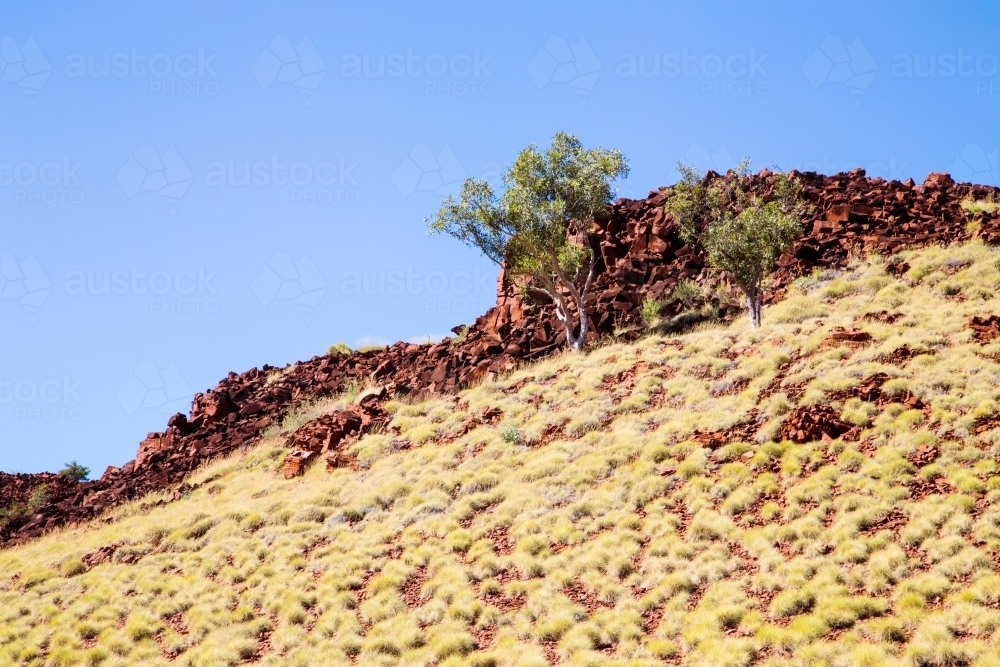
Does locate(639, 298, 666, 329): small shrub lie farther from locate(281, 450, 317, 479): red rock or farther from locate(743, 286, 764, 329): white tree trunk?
locate(281, 450, 317, 479): red rock

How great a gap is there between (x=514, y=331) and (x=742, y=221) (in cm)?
1105

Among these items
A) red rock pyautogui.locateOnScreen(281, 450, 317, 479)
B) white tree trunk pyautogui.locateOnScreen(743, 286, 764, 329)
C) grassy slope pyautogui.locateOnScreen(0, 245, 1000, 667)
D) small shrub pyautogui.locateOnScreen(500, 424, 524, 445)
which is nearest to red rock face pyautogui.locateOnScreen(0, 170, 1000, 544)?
red rock pyautogui.locateOnScreen(281, 450, 317, 479)

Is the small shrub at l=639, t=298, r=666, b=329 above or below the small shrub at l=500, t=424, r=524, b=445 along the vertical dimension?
above

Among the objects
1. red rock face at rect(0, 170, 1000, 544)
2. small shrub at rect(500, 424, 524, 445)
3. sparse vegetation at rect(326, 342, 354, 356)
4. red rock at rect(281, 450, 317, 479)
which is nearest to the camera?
small shrub at rect(500, 424, 524, 445)

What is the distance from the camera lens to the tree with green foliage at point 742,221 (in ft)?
106

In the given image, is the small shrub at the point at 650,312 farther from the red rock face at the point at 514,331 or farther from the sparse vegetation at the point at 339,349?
the sparse vegetation at the point at 339,349

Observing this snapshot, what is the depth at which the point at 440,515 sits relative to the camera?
76.6 feet

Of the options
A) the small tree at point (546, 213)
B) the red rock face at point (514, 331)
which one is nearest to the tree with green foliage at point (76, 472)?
the red rock face at point (514, 331)

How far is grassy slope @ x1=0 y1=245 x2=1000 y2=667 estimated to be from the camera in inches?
593

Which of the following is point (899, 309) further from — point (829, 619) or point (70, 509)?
point (70, 509)

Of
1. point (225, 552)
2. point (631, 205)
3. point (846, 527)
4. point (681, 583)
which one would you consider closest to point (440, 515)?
point (225, 552)

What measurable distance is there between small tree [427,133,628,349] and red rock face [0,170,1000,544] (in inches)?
86.2

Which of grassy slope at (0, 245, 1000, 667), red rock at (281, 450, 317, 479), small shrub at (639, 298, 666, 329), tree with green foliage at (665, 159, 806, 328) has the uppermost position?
tree with green foliage at (665, 159, 806, 328)

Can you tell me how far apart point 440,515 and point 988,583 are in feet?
44.9
